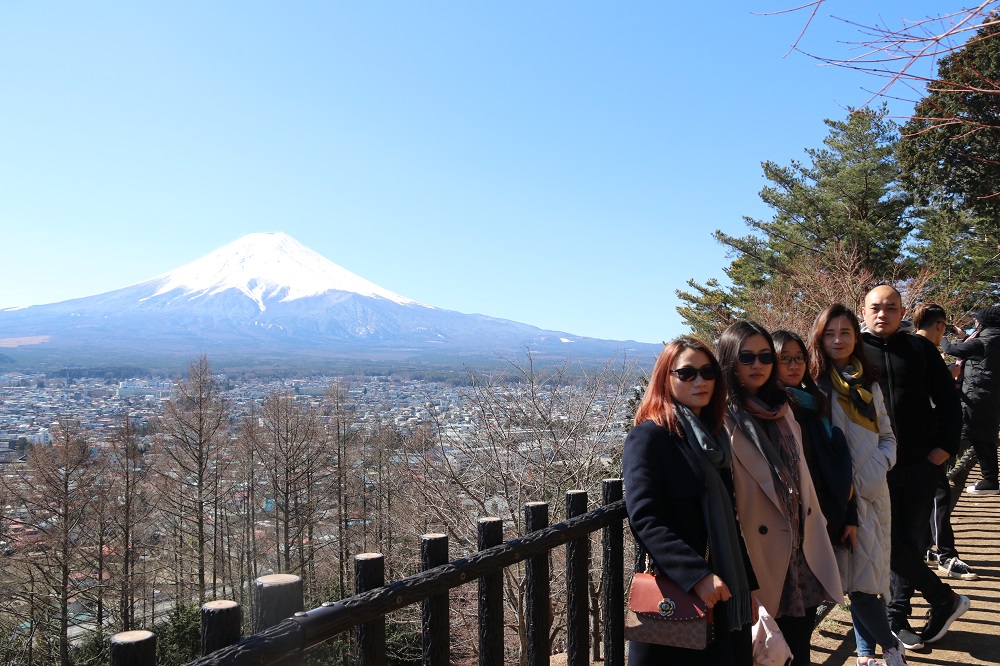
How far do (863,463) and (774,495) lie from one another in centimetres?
83

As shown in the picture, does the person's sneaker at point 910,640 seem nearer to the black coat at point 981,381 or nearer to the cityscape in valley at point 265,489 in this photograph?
the black coat at point 981,381

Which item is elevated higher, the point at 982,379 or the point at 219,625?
the point at 982,379

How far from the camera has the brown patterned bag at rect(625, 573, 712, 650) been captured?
1957 mm

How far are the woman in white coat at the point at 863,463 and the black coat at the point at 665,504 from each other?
1.10 metres

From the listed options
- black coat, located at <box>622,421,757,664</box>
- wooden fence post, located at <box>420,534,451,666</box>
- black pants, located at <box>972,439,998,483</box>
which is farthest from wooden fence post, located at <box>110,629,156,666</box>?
black pants, located at <box>972,439,998,483</box>

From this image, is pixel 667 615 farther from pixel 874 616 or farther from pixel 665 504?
pixel 874 616

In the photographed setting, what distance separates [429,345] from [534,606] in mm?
185884

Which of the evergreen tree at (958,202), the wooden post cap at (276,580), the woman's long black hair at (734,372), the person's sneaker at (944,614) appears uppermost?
the evergreen tree at (958,202)

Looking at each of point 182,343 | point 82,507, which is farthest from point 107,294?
point 82,507

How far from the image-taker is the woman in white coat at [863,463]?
2.93 m

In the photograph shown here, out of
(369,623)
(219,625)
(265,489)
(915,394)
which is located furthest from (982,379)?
(265,489)

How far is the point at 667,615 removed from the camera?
199 cm

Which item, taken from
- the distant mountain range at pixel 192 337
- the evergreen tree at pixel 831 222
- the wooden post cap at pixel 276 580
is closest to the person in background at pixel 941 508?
the wooden post cap at pixel 276 580

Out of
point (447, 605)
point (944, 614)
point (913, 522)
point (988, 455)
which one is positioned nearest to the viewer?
point (447, 605)
